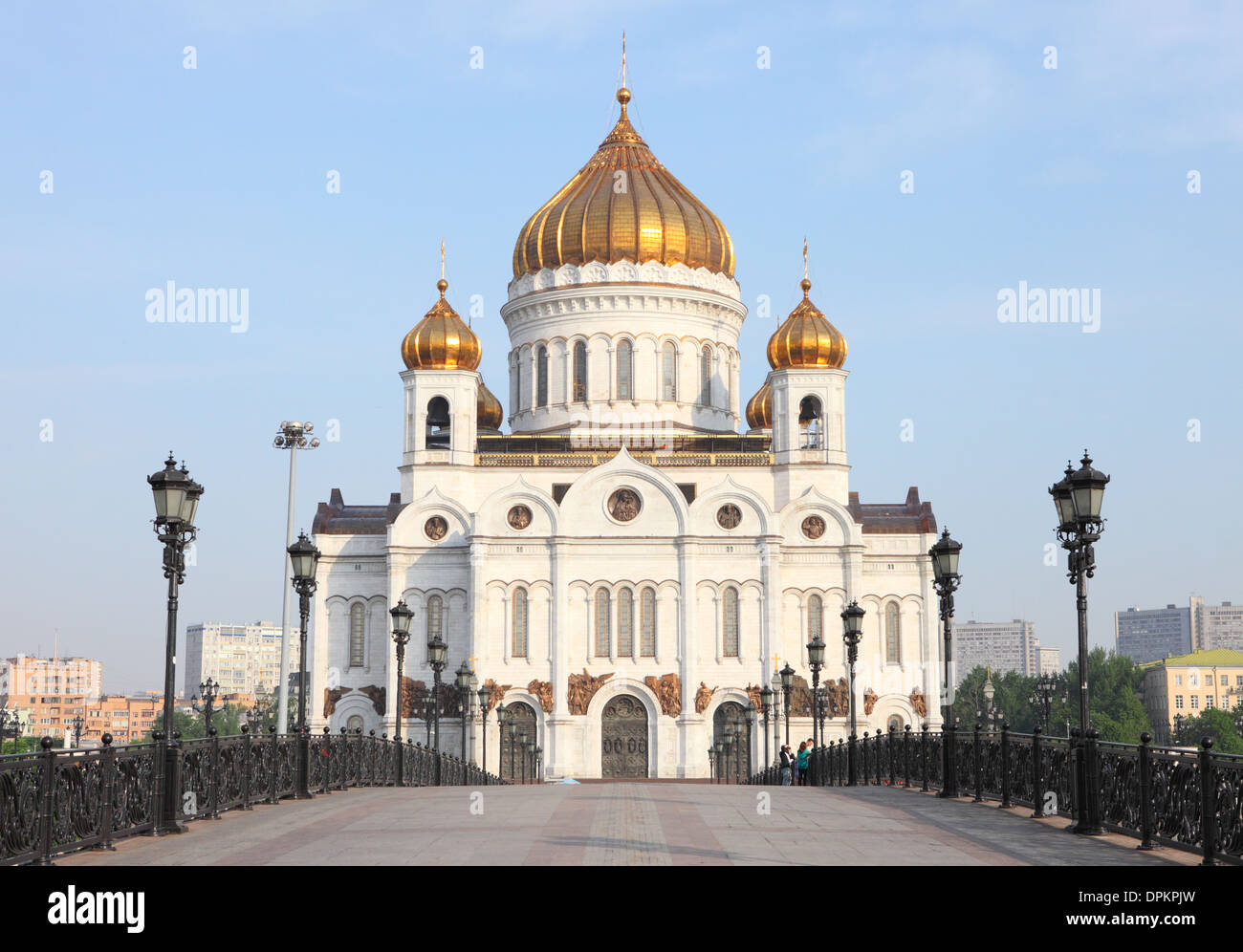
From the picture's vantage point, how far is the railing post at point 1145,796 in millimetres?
13023

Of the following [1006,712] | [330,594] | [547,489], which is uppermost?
[547,489]

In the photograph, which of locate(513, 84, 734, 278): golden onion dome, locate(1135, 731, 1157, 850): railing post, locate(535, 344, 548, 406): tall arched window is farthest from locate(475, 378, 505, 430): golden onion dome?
locate(1135, 731, 1157, 850): railing post

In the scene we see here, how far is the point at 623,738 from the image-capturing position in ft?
169

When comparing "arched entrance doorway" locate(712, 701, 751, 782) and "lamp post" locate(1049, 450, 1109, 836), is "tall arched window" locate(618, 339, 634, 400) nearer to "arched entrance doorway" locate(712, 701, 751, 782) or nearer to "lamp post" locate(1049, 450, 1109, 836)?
"arched entrance doorway" locate(712, 701, 751, 782)

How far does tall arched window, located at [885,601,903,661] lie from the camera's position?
53.9 m

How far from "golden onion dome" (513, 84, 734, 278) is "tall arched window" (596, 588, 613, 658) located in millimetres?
13313

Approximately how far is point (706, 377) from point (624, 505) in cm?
783

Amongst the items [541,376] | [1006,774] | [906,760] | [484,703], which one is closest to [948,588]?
[906,760]

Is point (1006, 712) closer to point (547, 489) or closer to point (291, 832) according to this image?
point (547, 489)

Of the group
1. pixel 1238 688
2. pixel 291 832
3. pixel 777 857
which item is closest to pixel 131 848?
pixel 291 832

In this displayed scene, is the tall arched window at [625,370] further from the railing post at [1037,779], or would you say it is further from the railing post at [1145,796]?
the railing post at [1145,796]

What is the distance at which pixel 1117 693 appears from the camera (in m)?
105
